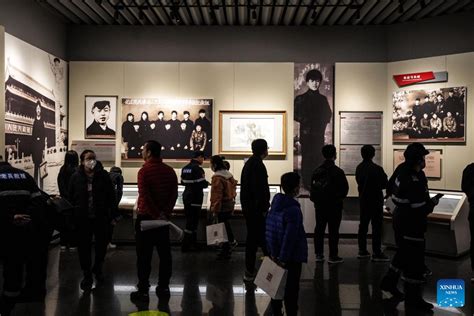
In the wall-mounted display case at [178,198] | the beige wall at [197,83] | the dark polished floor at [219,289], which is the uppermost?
the beige wall at [197,83]

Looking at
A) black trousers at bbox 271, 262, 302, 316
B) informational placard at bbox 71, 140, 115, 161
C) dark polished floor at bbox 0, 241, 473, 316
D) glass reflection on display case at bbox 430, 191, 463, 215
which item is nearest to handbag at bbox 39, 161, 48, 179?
informational placard at bbox 71, 140, 115, 161

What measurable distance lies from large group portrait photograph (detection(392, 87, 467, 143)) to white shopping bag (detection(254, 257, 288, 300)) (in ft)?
19.2

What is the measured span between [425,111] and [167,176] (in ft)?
18.6

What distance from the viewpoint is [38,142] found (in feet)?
27.3

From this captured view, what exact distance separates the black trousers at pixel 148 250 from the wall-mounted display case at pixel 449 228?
4584 millimetres

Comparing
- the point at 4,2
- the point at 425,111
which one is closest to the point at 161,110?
the point at 4,2

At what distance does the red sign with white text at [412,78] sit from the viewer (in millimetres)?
9156

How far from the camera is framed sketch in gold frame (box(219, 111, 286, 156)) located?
32.3 feet

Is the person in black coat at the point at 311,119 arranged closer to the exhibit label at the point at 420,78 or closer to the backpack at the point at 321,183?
the exhibit label at the point at 420,78

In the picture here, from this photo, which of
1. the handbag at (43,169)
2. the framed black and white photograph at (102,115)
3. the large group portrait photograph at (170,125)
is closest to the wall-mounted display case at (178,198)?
the large group portrait photograph at (170,125)

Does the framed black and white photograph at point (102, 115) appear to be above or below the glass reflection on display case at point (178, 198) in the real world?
above

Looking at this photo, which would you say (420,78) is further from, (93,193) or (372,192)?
(93,193)

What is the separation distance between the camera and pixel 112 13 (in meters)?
9.30

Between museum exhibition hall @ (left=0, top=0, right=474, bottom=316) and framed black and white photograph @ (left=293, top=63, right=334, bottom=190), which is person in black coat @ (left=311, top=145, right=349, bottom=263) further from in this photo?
framed black and white photograph @ (left=293, top=63, right=334, bottom=190)
